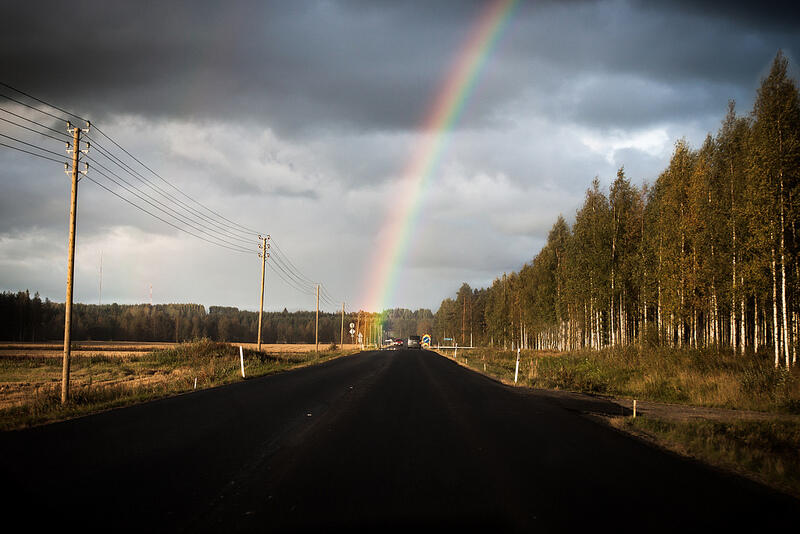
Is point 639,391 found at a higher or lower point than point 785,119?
lower

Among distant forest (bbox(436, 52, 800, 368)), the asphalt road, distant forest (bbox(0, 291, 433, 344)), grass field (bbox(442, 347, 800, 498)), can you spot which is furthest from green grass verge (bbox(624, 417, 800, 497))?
distant forest (bbox(0, 291, 433, 344))

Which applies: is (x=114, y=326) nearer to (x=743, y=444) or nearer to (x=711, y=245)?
(x=711, y=245)

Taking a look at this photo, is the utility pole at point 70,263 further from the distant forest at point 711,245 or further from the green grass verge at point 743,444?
the distant forest at point 711,245

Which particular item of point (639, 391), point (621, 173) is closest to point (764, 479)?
point (639, 391)

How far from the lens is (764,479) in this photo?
7.56m

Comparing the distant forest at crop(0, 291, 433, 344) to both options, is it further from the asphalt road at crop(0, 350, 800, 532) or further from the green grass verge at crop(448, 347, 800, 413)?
the asphalt road at crop(0, 350, 800, 532)

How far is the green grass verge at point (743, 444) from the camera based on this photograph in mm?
7871

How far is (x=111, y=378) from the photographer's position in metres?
34.8

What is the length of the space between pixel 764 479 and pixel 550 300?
2142 inches

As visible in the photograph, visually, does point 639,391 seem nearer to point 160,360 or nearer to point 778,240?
point 778,240

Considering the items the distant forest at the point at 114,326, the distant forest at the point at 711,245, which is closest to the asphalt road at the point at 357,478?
the distant forest at the point at 711,245

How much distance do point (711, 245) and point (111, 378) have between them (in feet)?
121

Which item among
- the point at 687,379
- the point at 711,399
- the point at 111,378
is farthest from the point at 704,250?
the point at 111,378

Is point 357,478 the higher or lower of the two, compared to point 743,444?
higher
